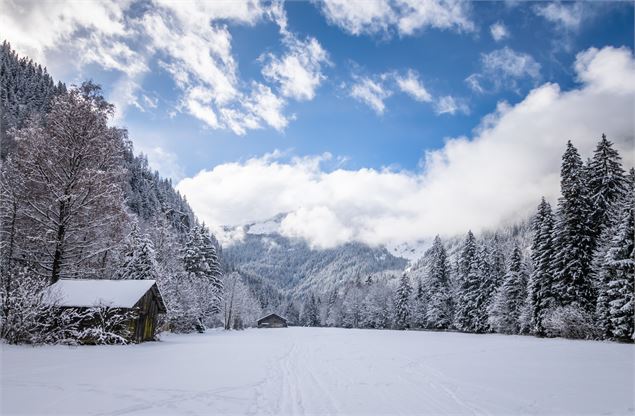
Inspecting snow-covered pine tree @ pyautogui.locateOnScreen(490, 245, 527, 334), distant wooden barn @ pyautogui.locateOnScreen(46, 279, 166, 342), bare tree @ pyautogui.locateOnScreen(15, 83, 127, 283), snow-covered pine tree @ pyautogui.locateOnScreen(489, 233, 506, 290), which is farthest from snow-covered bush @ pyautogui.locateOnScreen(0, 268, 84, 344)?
snow-covered pine tree @ pyautogui.locateOnScreen(489, 233, 506, 290)

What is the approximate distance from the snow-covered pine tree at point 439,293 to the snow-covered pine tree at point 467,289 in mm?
4280

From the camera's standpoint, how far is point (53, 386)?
8625 millimetres

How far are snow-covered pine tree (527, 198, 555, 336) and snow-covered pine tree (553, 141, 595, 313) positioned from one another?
120 cm

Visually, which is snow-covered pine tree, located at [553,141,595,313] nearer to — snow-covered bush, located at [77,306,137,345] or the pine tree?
snow-covered bush, located at [77,306,137,345]

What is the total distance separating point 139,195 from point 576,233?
370 feet

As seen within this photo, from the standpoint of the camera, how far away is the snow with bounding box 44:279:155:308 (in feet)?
69.4

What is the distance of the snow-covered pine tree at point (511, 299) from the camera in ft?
149

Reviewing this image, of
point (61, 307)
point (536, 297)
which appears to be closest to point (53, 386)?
point (61, 307)

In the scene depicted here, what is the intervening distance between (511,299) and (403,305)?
36795 mm

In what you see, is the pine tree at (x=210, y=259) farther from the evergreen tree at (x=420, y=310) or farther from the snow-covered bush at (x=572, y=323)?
the snow-covered bush at (x=572, y=323)

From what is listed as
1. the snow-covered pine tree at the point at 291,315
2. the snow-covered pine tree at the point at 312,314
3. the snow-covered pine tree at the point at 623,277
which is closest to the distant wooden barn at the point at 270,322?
the snow-covered pine tree at the point at 312,314

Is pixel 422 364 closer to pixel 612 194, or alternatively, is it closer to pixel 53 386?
pixel 53 386

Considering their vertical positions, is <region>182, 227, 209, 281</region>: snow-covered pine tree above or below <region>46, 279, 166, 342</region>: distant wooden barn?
above

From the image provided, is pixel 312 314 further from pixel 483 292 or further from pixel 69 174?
pixel 69 174
